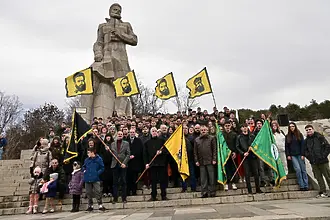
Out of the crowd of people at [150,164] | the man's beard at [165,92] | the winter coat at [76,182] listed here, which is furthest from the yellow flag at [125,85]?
the winter coat at [76,182]

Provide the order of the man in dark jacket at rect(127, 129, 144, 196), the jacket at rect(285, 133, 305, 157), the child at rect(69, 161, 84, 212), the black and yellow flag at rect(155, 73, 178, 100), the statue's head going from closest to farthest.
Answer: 1. the child at rect(69, 161, 84, 212)
2. the jacket at rect(285, 133, 305, 157)
3. the man in dark jacket at rect(127, 129, 144, 196)
4. the black and yellow flag at rect(155, 73, 178, 100)
5. the statue's head

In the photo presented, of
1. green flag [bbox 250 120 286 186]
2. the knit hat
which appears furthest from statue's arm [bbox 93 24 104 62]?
green flag [bbox 250 120 286 186]

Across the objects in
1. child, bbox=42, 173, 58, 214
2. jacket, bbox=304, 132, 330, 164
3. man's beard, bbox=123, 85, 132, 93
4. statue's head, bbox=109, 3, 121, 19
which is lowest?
child, bbox=42, 173, 58, 214

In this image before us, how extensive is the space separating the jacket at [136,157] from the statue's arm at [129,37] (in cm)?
997

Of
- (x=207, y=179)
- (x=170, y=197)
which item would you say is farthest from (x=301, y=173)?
(x=170, y=197)

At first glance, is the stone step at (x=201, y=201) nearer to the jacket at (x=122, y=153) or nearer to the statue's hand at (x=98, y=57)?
the jacket at (x=122, y=153)

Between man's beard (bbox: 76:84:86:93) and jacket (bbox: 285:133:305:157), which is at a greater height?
man's beard (bbox: 76:84:86:93)

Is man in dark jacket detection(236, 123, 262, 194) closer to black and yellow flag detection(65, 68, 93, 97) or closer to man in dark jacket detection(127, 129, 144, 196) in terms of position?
man in dark jacket detection(127, 129, 144, 196)

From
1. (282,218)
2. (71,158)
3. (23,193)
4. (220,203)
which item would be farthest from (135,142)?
(282,218)

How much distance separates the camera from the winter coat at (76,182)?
7.53 metres

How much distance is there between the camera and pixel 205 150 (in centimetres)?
825

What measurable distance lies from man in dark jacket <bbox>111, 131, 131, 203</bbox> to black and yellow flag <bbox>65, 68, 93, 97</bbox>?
550cm

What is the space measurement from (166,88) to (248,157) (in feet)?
24.9

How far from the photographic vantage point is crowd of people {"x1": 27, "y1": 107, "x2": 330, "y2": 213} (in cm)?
771
